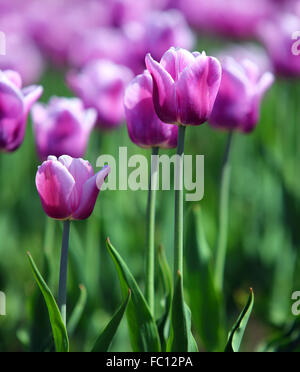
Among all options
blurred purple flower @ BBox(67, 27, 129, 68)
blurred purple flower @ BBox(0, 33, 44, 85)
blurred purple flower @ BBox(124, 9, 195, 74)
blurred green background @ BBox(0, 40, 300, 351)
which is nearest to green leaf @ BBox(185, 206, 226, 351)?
blurred green background @ BBox(0, 40, 300, 351)

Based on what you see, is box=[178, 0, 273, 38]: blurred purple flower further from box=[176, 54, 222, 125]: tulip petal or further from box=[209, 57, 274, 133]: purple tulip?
box=[176, 54, 222, 125]: tulip petal

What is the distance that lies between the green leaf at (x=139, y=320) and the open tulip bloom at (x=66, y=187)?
9 centimetres

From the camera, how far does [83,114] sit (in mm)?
1108

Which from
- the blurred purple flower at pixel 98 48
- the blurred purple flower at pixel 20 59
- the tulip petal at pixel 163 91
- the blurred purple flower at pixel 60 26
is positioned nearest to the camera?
the tulip petal at pixel 163 91

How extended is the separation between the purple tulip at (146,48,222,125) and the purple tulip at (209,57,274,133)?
0.26m

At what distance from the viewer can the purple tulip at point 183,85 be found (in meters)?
0.76

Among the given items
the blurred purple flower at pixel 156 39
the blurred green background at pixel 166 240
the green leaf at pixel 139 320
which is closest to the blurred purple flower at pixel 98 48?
the blurred purple flower at pixel 156 39

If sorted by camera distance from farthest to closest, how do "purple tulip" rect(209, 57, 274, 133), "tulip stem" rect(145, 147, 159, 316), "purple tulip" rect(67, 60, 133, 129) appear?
"purple tulip" rect(67, 60, 133, 129) → "purple tulip" rect(209, 57, 274, 133) → "tulip stem" rect(145, 147, 159, 316)

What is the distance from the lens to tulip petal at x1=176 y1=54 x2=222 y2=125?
76cm

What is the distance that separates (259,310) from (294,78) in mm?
662

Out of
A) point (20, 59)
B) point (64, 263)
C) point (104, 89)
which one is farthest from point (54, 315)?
point (20, 59)

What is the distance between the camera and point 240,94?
105 centimetres

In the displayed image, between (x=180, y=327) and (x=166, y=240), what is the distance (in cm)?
60

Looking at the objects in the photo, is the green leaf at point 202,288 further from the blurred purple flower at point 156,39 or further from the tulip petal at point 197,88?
the blurred purple flower at point 156,39
